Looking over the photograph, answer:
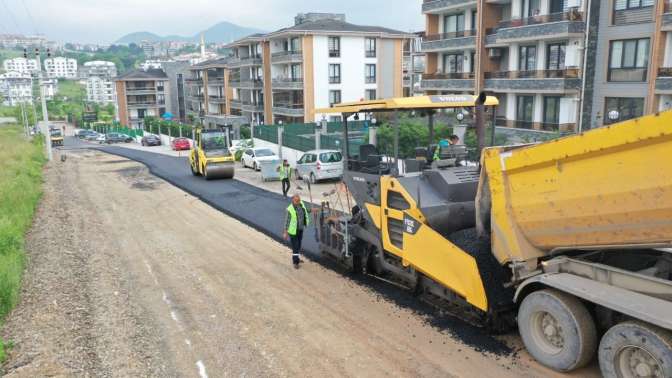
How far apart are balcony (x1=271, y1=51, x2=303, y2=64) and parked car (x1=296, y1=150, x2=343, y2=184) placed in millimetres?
24844

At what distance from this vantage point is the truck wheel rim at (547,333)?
20.9 feet

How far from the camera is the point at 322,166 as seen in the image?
73.4 feet

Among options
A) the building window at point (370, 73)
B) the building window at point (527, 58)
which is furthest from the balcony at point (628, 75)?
the building window at point (370, 73)

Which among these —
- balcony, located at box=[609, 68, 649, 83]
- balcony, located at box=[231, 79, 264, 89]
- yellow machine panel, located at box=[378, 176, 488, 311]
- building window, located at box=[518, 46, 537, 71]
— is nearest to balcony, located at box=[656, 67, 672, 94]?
balcony, located at box=[609, 68, 649, 83]

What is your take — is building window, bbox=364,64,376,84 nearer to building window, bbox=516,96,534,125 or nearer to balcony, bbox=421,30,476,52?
balcony, bbox=421,30,476,52

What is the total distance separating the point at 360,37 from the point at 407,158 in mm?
40794

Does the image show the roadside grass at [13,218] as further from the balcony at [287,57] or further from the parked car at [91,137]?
the parked car at [91,137]

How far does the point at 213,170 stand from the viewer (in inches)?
936

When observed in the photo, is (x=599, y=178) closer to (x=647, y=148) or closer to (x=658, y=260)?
(x=647, y=148)

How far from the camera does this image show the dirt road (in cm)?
682

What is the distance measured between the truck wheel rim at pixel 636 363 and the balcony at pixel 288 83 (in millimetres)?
42490

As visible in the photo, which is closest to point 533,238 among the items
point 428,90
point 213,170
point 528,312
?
point 528,312

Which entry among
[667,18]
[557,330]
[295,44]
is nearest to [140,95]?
[295,44]

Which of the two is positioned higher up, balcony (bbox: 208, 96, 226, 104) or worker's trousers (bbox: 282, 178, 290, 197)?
balcony (bbox: 208, 96, 226, 104)
